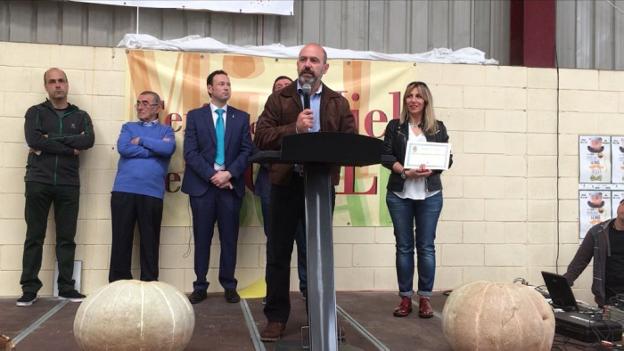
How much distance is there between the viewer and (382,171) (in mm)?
5395

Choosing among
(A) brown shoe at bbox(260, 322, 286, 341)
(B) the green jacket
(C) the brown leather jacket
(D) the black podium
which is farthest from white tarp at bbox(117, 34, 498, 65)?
(D) the black podium

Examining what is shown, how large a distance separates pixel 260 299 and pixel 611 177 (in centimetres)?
351

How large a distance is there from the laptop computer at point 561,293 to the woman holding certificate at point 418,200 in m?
0.80

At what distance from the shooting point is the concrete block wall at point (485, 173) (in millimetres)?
5117

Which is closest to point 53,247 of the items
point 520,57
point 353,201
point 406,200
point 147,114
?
point 147,114

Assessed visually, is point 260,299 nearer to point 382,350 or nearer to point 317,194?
point 382,350

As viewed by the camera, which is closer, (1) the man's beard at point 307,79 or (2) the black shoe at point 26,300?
(1) the man's beard at point 307,79

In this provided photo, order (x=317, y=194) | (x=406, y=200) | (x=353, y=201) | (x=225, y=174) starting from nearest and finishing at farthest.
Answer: (x=317, y=194) → (x=406, y=200) → (x=225, y=174) → (x=353, y=201)

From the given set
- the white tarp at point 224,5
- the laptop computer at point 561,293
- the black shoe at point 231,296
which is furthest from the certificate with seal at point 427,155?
the white tarp at point 224,5

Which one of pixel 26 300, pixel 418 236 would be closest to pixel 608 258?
pixel 418 236

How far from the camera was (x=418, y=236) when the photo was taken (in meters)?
4.23

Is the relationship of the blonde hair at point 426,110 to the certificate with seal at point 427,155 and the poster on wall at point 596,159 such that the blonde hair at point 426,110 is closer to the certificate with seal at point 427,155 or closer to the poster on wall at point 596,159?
the certificate with seal at point 427,155

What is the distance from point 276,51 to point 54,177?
2130 millimetres

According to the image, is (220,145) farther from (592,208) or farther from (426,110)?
(592,208)
